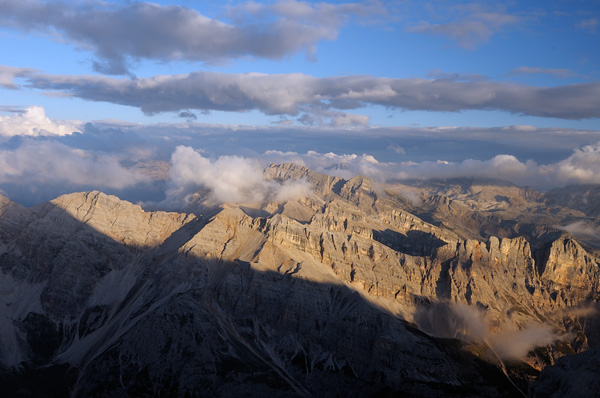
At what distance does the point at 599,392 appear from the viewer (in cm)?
18488

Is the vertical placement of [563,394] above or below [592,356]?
below

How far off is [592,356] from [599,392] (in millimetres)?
17301

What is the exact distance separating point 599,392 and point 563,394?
1587 cm

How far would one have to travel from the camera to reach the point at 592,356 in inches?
7830

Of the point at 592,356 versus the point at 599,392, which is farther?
the point at 592,356

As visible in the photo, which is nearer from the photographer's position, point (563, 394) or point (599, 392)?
point (599, 392)

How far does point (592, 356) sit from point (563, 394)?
18.4m

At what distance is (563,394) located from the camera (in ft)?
651
